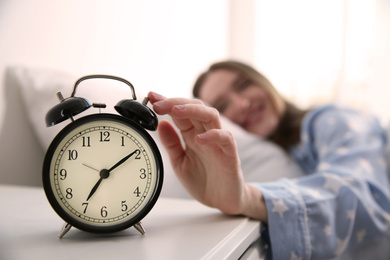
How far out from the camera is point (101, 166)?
1.46 feet

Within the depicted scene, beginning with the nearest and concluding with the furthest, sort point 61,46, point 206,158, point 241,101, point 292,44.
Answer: point 206,158
point 61,46
point 241,101
point 292,44

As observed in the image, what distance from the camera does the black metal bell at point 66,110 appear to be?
422 millimetres

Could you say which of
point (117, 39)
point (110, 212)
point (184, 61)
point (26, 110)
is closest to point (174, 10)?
point (184, 61)

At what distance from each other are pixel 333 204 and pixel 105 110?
54 centimetres

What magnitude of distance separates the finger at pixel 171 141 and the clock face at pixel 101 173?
145 millimetres

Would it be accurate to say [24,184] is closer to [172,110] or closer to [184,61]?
[172,110]

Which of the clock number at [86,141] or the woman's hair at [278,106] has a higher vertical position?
the clock number at [86,141]

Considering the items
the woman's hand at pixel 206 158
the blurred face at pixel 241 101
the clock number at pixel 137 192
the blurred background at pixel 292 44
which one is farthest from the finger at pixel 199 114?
the blurred face at pixel 241 101

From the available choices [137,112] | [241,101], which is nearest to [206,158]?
[137,112]

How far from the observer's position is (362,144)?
3.59 ft

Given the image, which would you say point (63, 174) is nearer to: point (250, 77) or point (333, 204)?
point (333, 204)

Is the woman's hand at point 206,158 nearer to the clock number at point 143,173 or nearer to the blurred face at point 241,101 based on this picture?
the clock number at point 143,173

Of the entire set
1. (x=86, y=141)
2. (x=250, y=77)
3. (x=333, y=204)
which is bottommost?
(x=333, y=204)

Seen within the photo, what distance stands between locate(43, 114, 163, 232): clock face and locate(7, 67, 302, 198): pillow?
0.04 metres
